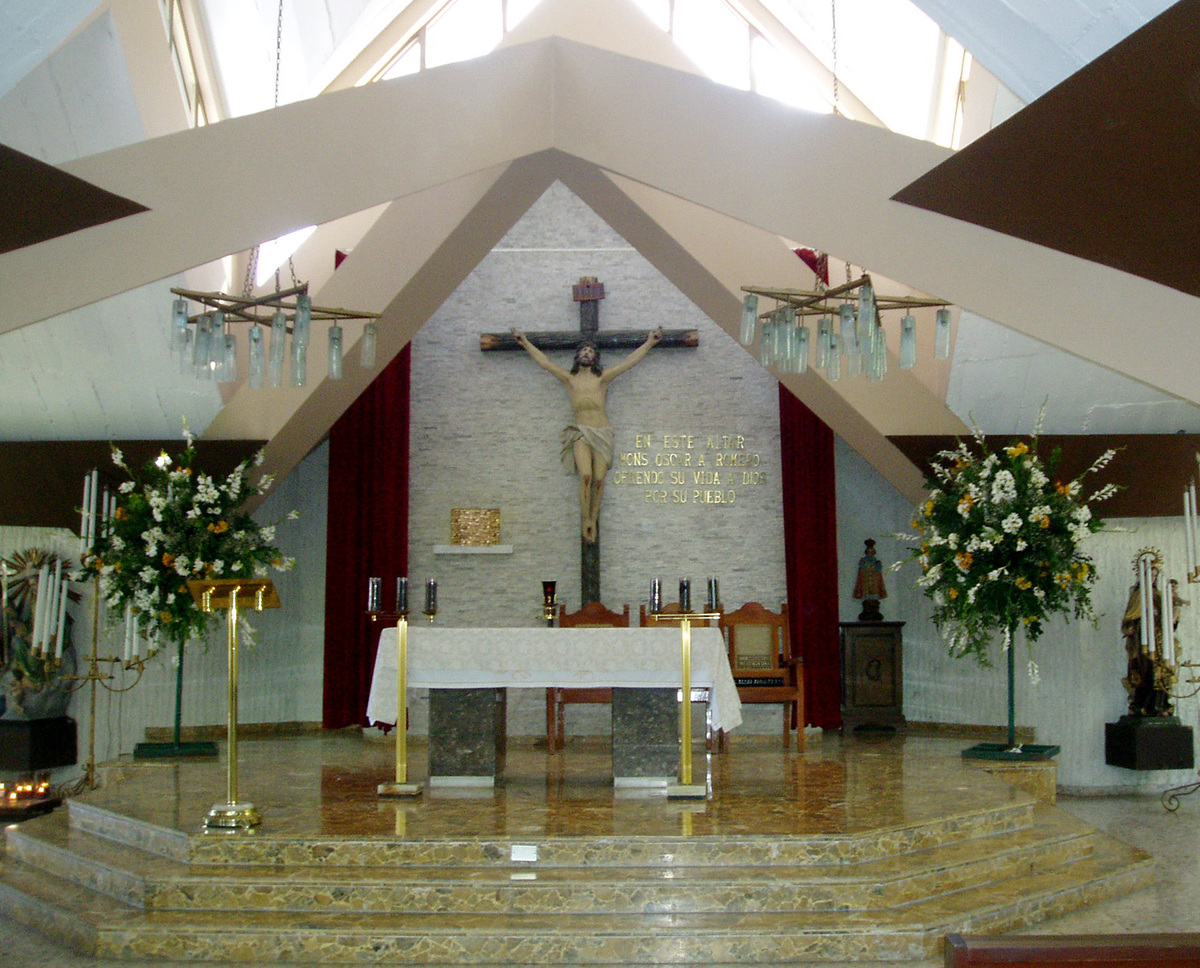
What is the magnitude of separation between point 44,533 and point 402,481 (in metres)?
2.59

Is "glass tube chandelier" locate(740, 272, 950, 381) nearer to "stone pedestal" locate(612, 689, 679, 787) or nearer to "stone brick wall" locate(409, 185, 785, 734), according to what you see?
"stone pedestal" locate(612, 689, 679, 787)

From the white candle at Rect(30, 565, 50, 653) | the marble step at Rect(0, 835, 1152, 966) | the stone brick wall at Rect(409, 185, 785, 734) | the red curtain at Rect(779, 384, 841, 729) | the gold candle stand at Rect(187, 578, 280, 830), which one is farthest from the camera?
the stone brick wall at Rect(409, 185, 785, 734)

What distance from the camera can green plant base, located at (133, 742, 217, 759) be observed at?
305 inches

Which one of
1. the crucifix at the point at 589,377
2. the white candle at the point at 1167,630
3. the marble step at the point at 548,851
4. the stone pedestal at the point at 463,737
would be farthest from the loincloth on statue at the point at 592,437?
the marble step at the point at 548,851

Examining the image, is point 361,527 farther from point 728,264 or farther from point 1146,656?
point 1146,656

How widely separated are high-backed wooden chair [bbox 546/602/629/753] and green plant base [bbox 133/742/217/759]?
223 cm

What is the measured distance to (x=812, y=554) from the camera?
30.3 ft

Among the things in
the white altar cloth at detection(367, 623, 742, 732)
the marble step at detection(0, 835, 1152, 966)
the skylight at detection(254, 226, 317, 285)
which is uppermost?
the skylight at detection(254, 226, 317, 285)

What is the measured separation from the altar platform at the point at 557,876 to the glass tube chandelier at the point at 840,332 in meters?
2.17

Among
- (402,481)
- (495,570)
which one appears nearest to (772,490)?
(495,570)

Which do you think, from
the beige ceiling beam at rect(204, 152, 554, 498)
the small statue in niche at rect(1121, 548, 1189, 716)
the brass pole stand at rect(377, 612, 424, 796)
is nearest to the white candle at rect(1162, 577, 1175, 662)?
the small statue in niche at rect(1121, 548, 1189, 716)

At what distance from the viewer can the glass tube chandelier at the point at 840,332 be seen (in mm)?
5676

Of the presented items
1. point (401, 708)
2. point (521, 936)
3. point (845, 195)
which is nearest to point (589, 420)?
point (401, 708)

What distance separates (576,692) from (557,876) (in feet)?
Result: 11.5
